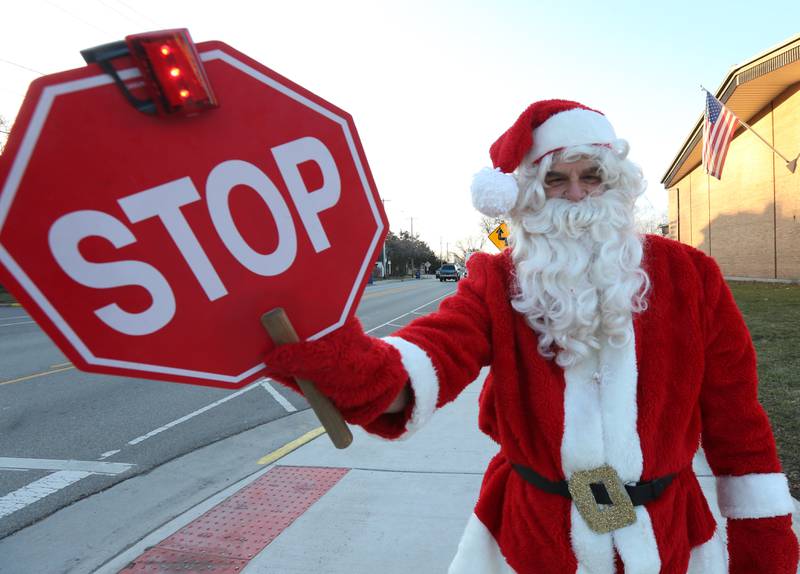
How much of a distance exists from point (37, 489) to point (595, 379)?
411 centimetres

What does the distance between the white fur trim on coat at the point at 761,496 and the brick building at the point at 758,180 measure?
55.7ft

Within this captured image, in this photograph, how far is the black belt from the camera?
1319 mm

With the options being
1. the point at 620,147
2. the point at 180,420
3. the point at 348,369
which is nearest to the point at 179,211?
the point at 348,369

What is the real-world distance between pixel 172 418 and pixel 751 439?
17.4 ft

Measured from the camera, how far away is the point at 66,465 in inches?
170

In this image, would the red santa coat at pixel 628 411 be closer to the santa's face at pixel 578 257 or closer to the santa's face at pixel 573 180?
the santa's face at pixel 578 257

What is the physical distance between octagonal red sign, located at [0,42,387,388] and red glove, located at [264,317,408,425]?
37 millimetres

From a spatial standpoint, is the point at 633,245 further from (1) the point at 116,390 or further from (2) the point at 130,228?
(1) the point at 116,390

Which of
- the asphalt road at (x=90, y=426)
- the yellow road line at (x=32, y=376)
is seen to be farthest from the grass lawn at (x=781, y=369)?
the yellow road line at (x=32, y=376)

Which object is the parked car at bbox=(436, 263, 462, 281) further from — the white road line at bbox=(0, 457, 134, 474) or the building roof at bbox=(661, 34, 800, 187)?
the white road line at bbox=(0, 457, 134, 474)

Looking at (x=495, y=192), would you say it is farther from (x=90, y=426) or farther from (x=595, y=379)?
(x=90, y=426)

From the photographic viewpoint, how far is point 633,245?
56.0 inches

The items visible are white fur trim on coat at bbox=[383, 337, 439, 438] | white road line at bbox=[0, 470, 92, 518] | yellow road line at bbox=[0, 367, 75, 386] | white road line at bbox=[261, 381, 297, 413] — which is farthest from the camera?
yellow road line at bbox=[0, 367, 75, 386]

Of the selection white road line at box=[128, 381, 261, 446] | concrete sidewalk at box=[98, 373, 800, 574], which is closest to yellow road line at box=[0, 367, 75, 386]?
white road line at box=[128, 381, 261, 446]
